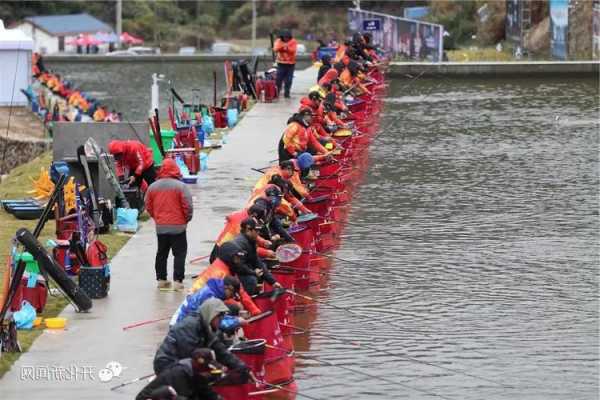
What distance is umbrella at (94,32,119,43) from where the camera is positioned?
82688 mm

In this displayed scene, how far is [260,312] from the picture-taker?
15633 mm

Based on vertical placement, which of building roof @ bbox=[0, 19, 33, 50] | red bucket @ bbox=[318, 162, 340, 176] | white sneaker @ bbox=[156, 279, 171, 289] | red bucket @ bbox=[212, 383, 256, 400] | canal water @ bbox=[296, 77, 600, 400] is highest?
→ building roof @ bbox=[0, 19, 33, 50]

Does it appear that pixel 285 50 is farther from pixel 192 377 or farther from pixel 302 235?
pixel 192 377

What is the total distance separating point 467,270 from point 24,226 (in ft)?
22.2

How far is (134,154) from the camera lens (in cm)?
2472

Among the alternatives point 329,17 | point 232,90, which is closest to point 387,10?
point 329,17

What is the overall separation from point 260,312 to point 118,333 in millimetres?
2116

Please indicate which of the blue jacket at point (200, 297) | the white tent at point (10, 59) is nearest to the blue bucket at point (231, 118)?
the white tent at point (10, 59)

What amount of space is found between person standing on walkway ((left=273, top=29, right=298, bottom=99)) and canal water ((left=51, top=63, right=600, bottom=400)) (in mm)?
3016

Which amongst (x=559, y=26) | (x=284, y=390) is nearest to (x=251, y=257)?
(x=284, y=390)

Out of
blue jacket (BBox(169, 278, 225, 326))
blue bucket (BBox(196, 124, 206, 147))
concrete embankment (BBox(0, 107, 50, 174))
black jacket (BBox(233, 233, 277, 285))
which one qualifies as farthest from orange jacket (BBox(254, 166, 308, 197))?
Result: concrete embankment (BBox(0, 107, 50, 174))

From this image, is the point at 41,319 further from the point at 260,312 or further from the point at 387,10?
the point at 387,10

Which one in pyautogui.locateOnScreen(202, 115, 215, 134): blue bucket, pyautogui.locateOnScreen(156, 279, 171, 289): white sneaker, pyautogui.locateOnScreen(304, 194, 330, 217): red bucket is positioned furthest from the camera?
pyautogui.locateOnScreen(202, 115, 215, 134): blue bucket

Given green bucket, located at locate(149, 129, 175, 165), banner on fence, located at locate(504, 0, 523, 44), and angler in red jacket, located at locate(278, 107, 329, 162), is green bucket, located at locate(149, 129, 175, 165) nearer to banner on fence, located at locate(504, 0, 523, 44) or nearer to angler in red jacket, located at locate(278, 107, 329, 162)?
angler in red jacket, located at locate(278, 107, 329, 162)
